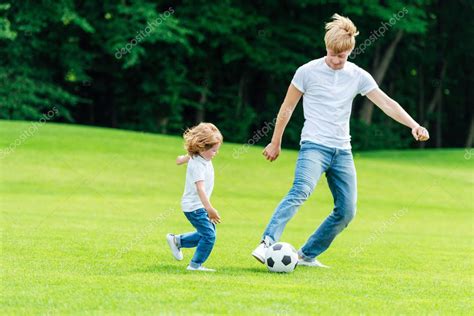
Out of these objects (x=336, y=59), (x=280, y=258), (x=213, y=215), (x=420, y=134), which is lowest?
(x=280, y=258)

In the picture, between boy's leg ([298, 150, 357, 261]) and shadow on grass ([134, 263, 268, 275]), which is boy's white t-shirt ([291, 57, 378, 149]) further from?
shadow on grass ([134, 263, 268, 275])

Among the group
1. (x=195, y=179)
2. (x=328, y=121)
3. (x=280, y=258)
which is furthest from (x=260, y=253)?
(x=328, y=121)

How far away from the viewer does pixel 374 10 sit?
3812 centimetres

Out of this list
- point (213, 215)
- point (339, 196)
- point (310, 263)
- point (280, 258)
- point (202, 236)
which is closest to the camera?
point (213, 215)

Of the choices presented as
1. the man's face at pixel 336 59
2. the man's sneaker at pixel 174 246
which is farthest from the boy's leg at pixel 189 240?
the man's face at pixel 336 59

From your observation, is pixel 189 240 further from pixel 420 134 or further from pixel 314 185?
pixel 420 134

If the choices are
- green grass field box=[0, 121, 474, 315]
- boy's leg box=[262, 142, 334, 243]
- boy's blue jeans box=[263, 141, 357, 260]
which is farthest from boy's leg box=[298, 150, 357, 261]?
Result: green grass field box=[0, 121, 474, 315]

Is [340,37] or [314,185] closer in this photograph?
[340,37]

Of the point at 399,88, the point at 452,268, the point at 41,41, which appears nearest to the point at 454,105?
the point at 399,88

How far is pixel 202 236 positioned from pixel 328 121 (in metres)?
1.56

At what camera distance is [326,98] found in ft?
25.9

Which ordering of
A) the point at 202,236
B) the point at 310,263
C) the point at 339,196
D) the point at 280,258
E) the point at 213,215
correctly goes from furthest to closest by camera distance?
the point at 310,263
the point at 339,196
the point at 202,236
the point at 280,258
the point at 213,215

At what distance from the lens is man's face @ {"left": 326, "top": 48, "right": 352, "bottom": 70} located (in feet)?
25.3

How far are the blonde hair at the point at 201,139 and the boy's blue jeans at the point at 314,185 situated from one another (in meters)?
0.84
